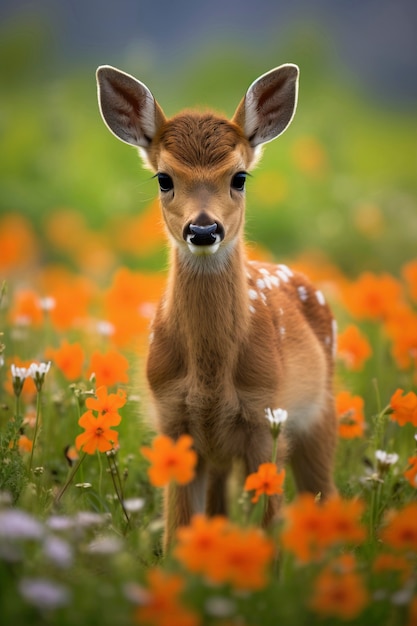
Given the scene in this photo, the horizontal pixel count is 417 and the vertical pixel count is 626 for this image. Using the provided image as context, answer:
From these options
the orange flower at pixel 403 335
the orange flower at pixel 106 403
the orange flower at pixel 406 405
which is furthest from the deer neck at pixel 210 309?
the orange flower at pixel 403 335

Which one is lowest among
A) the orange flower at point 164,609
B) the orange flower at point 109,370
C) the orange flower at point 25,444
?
the orange flower at point 164,609

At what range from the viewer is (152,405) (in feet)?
15.3

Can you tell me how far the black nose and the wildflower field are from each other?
29.7 inches

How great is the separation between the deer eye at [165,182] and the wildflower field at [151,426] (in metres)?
0.88

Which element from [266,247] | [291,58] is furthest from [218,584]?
[291,58]

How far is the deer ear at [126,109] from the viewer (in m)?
4.79

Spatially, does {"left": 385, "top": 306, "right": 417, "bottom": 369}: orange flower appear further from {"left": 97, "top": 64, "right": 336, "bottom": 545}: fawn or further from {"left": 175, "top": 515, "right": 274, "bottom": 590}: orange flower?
{"left": 175, "top": 515, "right": 274, "bottom": 590}: orange flower

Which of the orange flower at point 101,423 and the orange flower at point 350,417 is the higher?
the orange flower at point 350,417

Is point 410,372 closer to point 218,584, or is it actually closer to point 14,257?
point 218,584

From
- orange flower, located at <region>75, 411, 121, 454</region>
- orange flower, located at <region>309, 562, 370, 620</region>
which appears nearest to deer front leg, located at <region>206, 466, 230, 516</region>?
orange flower, located at <region>75, 411, 121, 454</region>

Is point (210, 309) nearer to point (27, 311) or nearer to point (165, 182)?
point (165, 182)

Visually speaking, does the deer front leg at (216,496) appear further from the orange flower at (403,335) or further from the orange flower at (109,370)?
the orange flower at (403,335)

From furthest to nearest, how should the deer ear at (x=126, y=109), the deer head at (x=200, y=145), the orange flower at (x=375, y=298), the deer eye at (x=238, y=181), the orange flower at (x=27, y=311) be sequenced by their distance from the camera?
the orange flower at (x=375, y=298) < the orange flower at (x=27, y=311) < the deer ear at (x=126, y=109) < the deer eye at (x=238, y=181) < the deer head at (x=200, y=145)

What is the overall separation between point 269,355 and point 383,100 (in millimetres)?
19906
